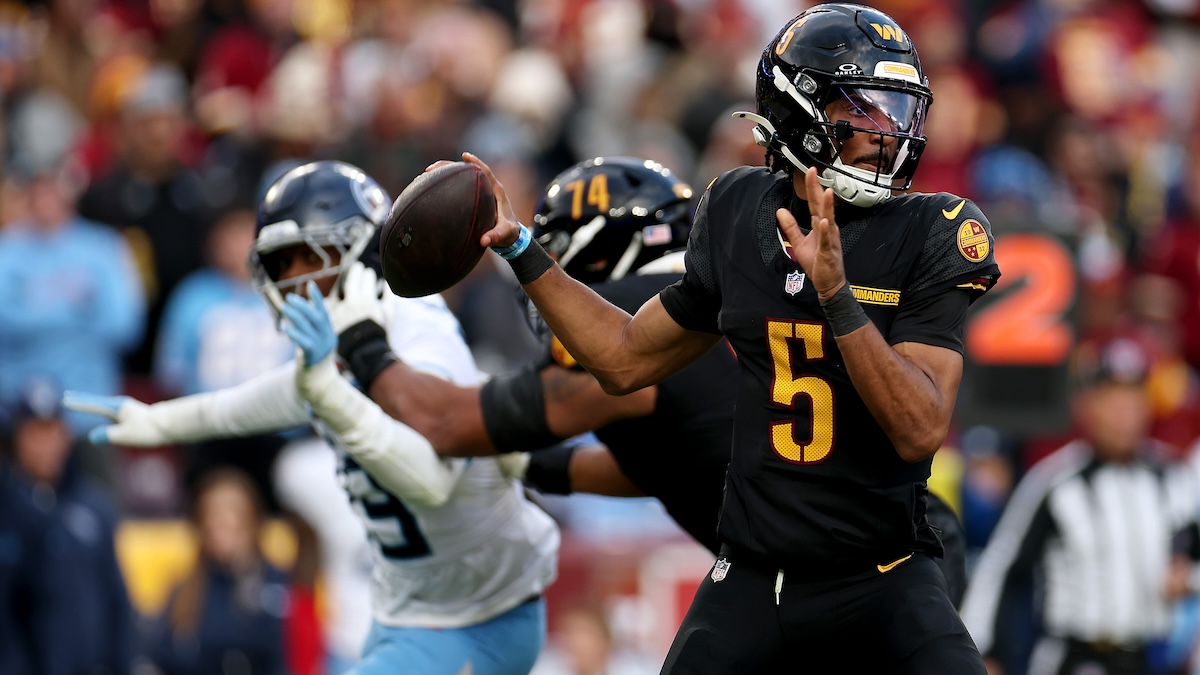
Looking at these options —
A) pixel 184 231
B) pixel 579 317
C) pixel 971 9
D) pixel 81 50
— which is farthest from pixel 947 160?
pixel 579 317

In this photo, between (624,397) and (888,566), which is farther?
(624,397)

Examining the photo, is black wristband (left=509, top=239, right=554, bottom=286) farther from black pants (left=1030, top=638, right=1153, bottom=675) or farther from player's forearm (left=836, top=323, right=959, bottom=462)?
black pants (left=1030, top=638, right=1153, bottom=675)

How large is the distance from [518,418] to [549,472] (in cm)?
59

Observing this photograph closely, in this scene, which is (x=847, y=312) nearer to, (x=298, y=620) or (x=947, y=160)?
(x=298, y=620)

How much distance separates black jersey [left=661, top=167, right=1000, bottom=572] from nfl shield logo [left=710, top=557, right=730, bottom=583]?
0.08 metres

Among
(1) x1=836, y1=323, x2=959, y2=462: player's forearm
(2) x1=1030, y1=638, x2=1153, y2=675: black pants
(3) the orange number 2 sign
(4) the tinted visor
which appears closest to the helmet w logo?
(4) the tinted visor

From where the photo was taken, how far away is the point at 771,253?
11.8 ft

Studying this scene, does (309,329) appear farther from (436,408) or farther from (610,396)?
(610,396)

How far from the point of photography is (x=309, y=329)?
425 centimetres

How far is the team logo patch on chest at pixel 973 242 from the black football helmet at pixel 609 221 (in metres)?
1.37

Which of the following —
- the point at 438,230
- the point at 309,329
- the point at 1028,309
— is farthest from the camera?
the point at 1028,309

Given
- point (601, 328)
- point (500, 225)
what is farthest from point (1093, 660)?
point (500, 225)

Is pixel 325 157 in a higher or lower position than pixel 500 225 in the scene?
lower

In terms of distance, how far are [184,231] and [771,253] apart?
611 centimetres
